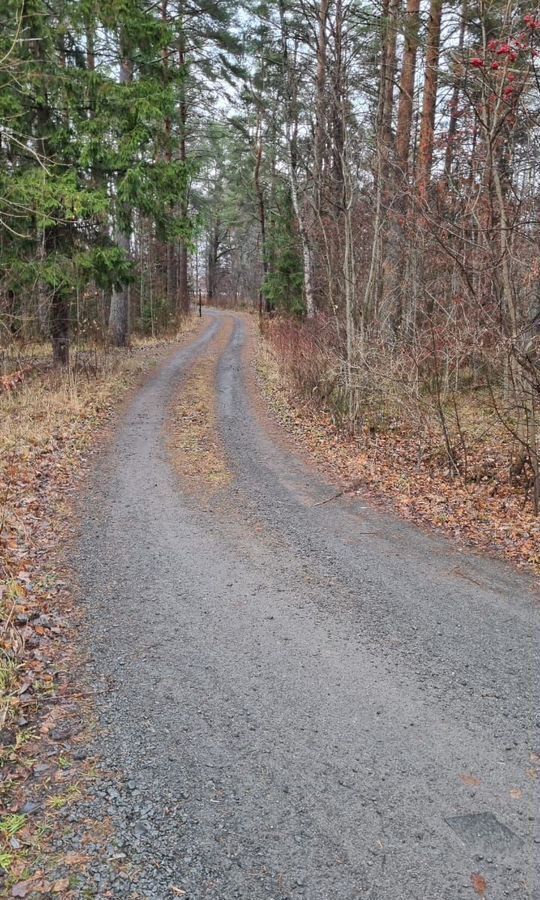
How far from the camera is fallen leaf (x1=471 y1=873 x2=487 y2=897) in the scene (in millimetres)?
2191

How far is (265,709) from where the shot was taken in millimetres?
3260

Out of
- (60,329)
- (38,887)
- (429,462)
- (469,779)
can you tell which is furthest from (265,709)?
(60,329)

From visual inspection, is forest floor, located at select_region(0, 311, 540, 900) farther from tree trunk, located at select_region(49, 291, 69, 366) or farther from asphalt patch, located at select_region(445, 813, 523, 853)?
tree trunk, located at select_region(49, 291, 69, 366)

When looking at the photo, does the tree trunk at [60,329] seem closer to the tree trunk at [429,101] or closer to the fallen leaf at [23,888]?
the tree trunk at [429,101]

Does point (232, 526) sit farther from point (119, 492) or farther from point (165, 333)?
point (165, 333)

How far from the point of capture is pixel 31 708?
324cm

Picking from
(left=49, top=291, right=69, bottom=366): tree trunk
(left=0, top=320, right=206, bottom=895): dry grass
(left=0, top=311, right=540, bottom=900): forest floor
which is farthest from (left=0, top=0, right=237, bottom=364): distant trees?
(left=0, top=311, right=540, bottom=900): forest floor

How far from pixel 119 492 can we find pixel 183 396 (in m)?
5.96

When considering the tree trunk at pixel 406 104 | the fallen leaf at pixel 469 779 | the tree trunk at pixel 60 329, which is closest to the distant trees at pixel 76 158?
the tree trunk at pixel 60 329

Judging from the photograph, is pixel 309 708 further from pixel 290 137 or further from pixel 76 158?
pixel 290 137

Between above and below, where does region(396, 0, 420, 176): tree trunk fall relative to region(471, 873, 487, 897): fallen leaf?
above

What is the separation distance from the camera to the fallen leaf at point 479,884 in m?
2.19

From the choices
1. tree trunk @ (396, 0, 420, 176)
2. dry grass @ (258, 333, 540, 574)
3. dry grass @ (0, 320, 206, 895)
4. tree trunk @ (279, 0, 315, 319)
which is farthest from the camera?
tree trunk @ (279, 0, 315, 319)

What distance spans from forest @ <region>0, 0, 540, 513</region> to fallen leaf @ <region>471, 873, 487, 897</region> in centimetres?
467
